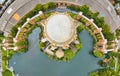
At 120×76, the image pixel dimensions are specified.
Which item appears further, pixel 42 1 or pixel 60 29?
pixel 42 1

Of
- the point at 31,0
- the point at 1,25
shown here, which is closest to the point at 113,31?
the point at 31,0

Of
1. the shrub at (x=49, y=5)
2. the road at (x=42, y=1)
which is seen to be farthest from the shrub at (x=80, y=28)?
the shrub at (x=49, y=5)

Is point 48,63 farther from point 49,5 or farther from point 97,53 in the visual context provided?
point 49,5

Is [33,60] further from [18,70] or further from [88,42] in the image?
[88,42]

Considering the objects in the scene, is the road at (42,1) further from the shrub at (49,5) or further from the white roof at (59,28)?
the white roof at (59,28)

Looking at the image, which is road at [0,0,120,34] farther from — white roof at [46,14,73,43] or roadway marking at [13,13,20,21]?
white roof at [46,14,73,43]

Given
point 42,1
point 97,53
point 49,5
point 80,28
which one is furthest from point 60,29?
point 97,53
